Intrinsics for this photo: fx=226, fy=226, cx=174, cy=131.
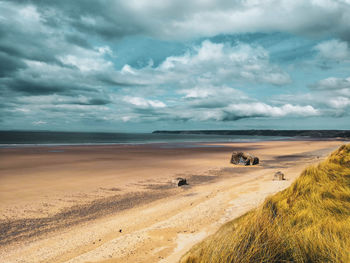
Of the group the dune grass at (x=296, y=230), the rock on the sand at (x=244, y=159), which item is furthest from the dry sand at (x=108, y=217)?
the rock on the sand at (x=244, y=159)

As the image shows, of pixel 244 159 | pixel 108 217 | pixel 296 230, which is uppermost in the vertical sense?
pixel 296 230

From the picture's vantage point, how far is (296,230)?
10.3 ft

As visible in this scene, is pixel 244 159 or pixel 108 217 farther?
pixel 244 159

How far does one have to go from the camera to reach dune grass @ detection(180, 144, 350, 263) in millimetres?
2551

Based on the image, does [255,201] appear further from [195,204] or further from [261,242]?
[261,242]

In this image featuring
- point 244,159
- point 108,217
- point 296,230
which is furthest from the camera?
point 244,159

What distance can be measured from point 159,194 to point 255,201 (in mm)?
4234

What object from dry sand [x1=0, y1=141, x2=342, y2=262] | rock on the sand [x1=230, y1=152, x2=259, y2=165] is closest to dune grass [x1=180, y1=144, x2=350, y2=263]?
dry sand [x1=0, y1=141, x2=342, y2=262]

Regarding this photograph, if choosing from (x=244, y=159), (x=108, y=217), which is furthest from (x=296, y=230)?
(x=244, y=159)

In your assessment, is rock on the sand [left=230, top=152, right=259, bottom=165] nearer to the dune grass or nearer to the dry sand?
the dry sand

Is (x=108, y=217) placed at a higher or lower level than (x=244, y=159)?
lower

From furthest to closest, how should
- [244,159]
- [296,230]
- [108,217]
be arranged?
[244,159] → [108,217] → [296,230]

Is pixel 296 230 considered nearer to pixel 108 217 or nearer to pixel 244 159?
pixel 108 217

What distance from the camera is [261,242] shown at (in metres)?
2.71
